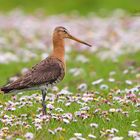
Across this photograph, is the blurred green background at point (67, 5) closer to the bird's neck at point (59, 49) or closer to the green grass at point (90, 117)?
the green grass at point (90, 117)

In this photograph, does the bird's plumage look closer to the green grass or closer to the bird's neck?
the bird's neck

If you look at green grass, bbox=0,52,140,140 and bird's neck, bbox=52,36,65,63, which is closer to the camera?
green grass, bbox=0,52,140,140

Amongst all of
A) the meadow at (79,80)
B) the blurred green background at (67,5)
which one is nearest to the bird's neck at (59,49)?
the meadow at (79,80)

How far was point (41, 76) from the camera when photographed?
13.4m

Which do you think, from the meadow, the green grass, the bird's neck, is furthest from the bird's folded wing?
the green grass

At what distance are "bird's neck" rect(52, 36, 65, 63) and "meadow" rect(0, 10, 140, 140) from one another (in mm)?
964

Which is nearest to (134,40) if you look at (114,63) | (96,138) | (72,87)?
(114,63)

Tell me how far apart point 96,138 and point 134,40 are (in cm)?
1844

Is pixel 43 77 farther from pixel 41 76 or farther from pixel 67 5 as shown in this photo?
pixel 67 5

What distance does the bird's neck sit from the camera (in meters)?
14.2

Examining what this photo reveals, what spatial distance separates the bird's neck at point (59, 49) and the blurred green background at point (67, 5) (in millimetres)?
28477

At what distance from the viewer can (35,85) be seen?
13250 millimetres

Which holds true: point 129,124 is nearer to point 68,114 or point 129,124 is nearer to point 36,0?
point 68,114

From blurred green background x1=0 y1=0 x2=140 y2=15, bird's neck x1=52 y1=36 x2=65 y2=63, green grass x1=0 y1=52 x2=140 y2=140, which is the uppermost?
blurred green background x1=0 y1=0 x2=140 y2=15
